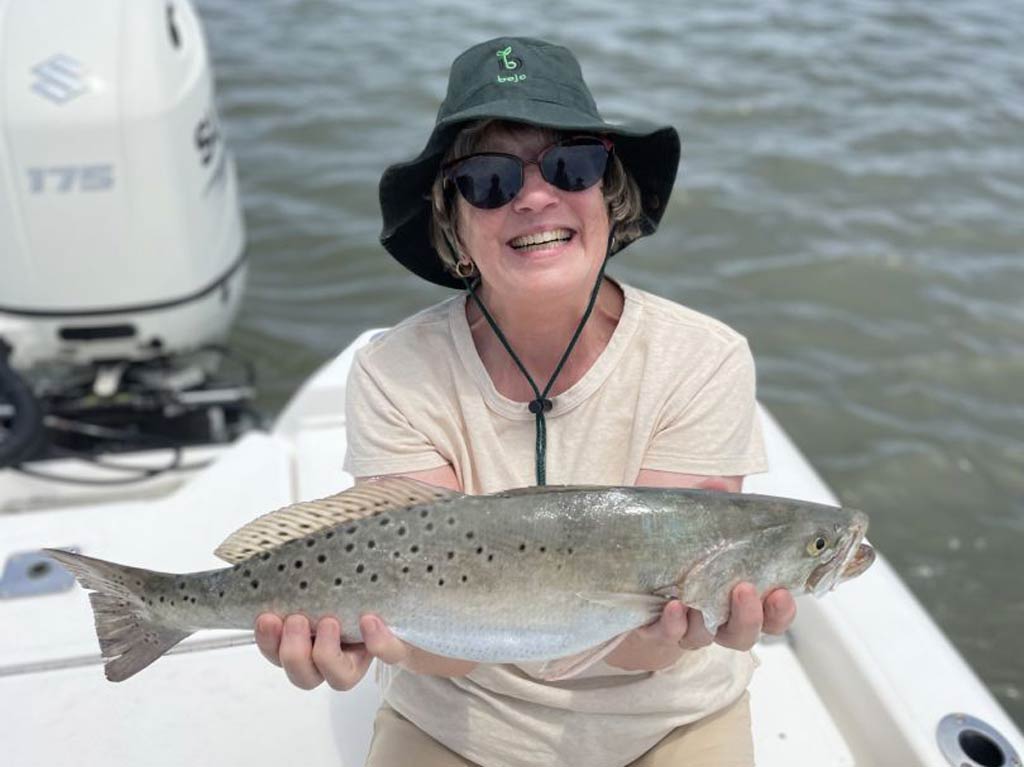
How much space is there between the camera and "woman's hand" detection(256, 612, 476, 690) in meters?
2.16

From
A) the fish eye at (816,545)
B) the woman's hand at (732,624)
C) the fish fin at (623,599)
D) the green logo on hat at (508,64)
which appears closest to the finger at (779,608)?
the woman's hand at (732,624)

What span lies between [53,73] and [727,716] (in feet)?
12.2

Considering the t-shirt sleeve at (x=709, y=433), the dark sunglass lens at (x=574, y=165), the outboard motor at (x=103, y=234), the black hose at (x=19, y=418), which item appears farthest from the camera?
the outboard motor at (x=103, y=234)

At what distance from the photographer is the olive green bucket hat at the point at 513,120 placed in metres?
2.28

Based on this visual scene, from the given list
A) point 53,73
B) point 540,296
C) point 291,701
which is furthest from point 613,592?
point 53,73

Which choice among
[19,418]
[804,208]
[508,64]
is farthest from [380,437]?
[804,208]

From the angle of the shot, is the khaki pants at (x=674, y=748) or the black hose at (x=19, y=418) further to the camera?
the black hose at (x=19, y=418)

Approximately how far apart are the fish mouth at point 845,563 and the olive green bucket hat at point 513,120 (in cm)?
100

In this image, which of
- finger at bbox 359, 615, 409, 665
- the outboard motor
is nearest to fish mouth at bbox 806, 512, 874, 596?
finger at bbox 359, 615, 409, 665

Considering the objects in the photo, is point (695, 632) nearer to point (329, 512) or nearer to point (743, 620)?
point (743, 620)

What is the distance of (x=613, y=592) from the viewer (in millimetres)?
2148

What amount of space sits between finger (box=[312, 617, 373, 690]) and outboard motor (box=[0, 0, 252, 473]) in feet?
8.48

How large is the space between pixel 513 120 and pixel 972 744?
2.06 metres

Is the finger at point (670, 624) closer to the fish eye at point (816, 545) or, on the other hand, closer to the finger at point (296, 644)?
the fish eye at point (816, 545)
